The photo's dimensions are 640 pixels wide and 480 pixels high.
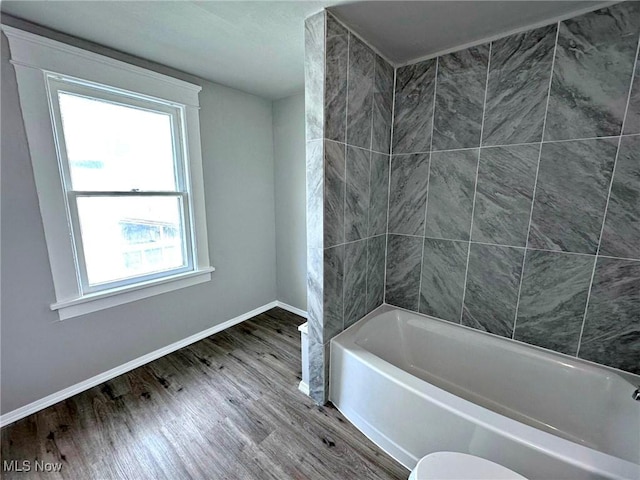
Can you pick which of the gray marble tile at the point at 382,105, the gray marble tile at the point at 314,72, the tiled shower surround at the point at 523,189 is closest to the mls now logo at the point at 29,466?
the tiled shower surround at the point at 523,189

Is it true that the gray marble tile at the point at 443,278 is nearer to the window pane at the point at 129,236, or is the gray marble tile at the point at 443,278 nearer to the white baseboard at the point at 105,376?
the white baseboard at the point at 105,376

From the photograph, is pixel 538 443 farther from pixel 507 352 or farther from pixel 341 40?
pixel 341 40

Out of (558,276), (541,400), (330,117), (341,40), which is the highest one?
(341,40)

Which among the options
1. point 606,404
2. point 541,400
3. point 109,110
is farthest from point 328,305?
point 109,110

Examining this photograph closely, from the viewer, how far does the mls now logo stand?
133 cm

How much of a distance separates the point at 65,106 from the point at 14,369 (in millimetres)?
1646

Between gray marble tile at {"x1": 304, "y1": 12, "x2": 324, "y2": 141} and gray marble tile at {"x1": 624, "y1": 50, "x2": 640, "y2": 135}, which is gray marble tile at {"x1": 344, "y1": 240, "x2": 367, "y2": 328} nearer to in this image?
gray marble tile at {"x1": 304, "y1": 12, "x2": 324, "y2": 141}

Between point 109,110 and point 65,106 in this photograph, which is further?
point 109,110

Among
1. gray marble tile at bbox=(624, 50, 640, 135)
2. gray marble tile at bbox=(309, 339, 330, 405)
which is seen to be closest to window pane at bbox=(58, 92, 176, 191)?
gray marble tile at bbox=(309, 339, 330, 405)

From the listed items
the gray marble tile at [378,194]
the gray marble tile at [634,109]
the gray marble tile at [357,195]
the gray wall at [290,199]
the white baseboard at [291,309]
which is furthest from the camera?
the white baseboard at [291,309]

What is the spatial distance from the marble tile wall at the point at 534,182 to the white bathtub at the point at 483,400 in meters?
0.15

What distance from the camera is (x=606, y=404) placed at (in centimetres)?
139

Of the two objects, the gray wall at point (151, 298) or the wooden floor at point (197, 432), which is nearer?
the wooden floor at point (197, 432)

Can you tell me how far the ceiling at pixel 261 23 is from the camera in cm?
133
